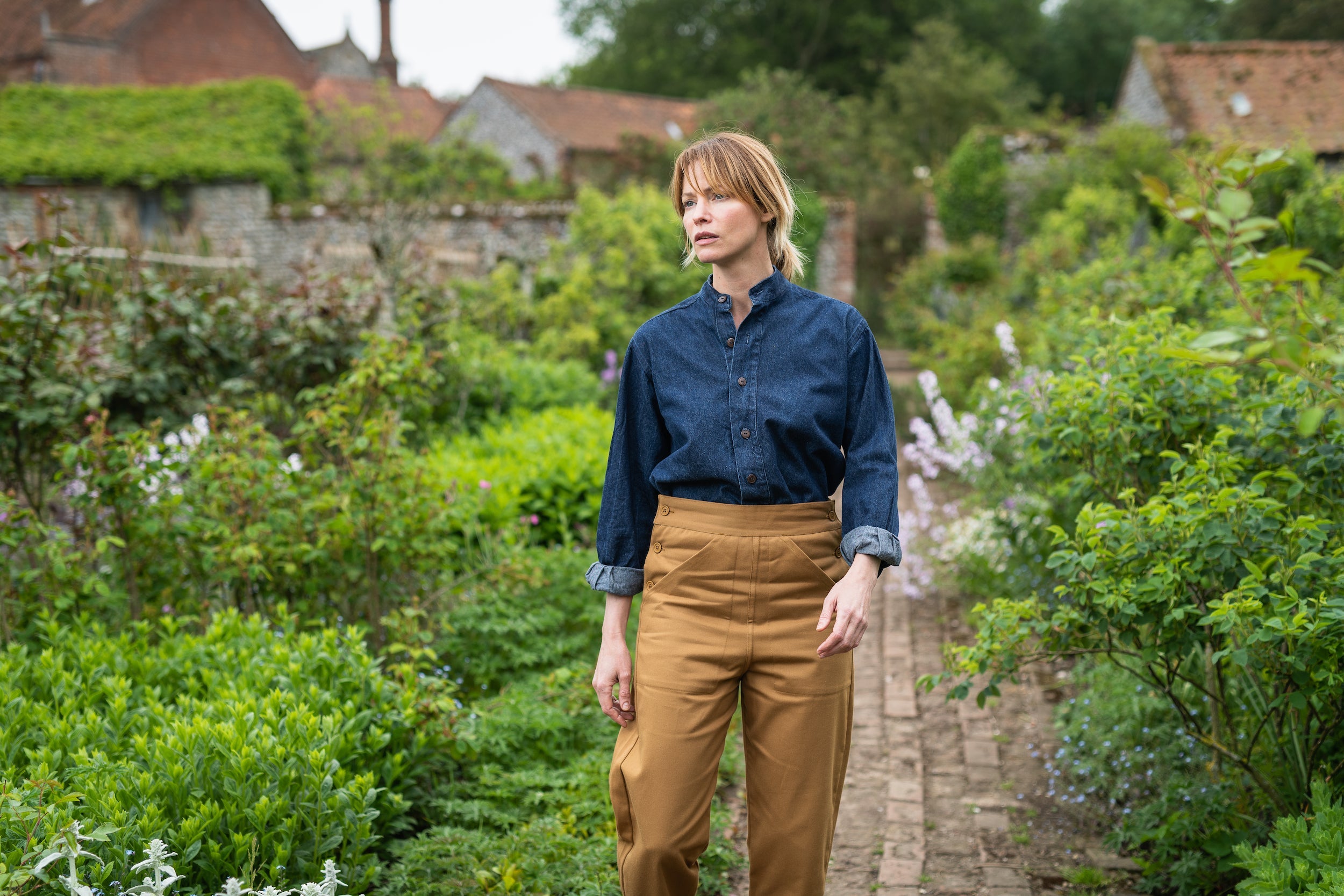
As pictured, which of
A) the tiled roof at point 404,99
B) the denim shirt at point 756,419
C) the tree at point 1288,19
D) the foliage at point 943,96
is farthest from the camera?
the tiled roof at point 404,99

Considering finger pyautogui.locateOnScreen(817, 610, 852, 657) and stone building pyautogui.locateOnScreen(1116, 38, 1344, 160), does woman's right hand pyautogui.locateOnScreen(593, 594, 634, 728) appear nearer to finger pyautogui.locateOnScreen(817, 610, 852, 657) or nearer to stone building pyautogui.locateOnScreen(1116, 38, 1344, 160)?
finger pyautogui.locateOnScreen(817, 610, 852, 657)

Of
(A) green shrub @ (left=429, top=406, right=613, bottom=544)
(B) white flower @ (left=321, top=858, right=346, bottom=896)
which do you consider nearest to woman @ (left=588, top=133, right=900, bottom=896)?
(B) white flower @ (left=321, top=858, right=346, bottom=896)

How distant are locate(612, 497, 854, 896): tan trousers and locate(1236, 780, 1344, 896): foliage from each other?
36.4 inches

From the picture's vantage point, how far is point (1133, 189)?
15.0m

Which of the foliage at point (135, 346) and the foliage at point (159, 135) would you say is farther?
the foliage at point (159, 135)

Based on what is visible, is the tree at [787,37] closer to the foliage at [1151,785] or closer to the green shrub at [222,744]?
the foliage at [1151,785]

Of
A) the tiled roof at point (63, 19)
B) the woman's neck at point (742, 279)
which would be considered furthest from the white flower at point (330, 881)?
the tiled roof at point (63, 19)

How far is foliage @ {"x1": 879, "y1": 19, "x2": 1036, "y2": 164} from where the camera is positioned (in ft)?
78.3

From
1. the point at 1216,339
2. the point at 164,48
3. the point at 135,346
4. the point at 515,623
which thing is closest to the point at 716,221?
the point at 1216,339

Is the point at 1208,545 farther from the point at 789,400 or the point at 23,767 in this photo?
the point at 23,767

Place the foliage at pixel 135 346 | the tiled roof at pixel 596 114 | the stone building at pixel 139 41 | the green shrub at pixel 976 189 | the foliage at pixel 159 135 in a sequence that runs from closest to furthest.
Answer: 1. the foliage at pixel 135 346
2. the green shrub at pixel 976 189
3. the foliage at pixel 159 135
4. the tiled roof at pixel 596 114
5. the stone building at pixel 139 41

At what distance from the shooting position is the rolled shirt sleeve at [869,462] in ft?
6.60

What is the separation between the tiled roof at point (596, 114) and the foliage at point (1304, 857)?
2147 centimetres

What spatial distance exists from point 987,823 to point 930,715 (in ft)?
3.17
